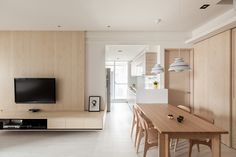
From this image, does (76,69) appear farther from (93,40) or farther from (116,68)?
(116,68)

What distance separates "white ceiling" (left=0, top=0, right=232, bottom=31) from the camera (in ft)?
11.5

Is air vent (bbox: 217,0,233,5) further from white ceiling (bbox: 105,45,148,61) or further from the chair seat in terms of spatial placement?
white ceiling (bbox: 105,45,148,61)

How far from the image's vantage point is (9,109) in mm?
5422

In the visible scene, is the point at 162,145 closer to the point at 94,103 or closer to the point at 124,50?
the point at 94,103

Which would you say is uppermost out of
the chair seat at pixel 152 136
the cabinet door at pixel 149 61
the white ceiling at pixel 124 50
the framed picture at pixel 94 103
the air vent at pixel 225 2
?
the air vent at pixel 225 2

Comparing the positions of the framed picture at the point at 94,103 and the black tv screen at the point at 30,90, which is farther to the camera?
the framed picture at the point at 94,103

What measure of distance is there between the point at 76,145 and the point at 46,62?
251 centimetres

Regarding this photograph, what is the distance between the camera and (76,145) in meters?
4.01

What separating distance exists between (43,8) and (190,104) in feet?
14.3

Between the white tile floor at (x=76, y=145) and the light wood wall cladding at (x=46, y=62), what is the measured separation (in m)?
0.94

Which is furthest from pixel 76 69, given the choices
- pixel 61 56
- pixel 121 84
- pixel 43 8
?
pixel 121 84

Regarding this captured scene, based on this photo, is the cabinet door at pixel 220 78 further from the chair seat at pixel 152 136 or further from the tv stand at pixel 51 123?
the tv stand at pixel 51 123

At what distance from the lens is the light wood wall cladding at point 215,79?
13.0ft

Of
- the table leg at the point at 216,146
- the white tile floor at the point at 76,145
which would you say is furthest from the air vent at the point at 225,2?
the white tile floor at the point at 76,145
